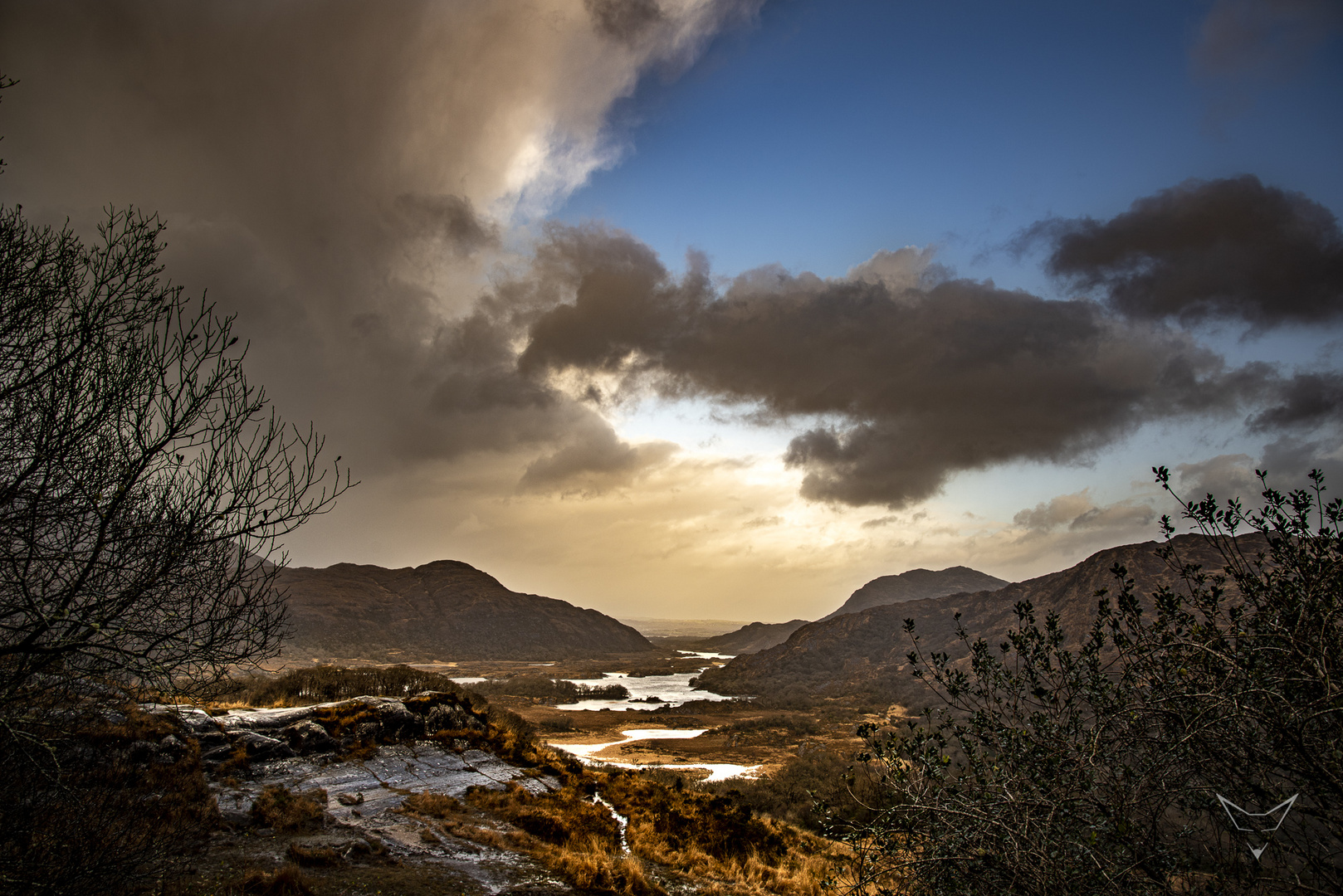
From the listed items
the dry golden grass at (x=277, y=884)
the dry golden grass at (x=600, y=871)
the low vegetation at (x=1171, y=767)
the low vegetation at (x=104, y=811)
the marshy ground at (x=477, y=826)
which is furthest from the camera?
the dry golden grass at (x=600, y=871)

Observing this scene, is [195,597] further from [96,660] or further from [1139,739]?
[1139,739]

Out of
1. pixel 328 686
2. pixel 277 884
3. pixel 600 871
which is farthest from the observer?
pixel 328 686

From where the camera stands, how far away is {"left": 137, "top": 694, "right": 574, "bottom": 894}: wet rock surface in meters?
9.04

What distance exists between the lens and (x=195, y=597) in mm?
5504

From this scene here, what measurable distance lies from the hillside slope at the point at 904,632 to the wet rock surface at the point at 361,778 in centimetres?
3908

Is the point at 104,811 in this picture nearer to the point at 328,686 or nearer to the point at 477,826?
the point at 477,826

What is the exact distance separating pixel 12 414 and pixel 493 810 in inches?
480

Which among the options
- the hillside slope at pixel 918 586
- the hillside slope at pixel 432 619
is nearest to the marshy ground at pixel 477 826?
the hillside slope at pixel 432 619

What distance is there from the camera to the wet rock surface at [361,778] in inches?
356

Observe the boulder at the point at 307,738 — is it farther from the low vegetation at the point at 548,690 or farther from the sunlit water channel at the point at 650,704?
the low vegetation at the point at 548,690

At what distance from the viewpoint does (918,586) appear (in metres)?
134

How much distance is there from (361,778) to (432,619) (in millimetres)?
128561

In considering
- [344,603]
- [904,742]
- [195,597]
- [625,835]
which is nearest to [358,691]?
[625,835]

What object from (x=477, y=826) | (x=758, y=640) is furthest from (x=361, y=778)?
(x=758, y=640)
